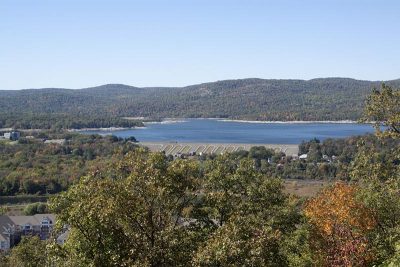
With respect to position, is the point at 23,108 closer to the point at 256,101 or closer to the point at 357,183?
the point at 256,101

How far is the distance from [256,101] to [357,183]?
173m

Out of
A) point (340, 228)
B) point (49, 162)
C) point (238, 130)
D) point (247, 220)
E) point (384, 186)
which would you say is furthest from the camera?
point (238, 130)

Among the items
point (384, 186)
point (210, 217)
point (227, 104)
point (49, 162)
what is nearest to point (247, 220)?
point (210, 217)

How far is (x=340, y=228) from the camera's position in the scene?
405 inches

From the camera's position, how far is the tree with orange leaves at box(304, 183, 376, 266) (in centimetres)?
900

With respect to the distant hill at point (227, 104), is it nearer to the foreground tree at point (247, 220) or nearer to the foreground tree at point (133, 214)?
the foreground tree at point (247, 220)

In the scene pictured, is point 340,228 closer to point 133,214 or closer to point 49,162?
point 133,214

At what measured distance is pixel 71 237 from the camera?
7.73 metres

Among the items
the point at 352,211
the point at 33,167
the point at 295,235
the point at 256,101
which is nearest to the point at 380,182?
the point at 352,211

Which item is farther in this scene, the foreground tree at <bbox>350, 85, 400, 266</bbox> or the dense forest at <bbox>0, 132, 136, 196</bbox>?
the dense forest at <bbox>0, 132, 136, 196</bbox>

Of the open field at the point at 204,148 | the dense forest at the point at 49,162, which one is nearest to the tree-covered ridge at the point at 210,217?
the dense forest at the point at 49,162

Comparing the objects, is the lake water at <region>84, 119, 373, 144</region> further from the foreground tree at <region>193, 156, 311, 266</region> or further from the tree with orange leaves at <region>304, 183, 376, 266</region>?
the foreground tree at <region>193, 156, 311, 266</region>

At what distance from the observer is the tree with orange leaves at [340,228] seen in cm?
900

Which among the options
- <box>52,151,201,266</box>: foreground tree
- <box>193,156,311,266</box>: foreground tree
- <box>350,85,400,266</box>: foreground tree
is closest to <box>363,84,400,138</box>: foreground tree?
<box>350,85,400,266</box>: foreground tree
